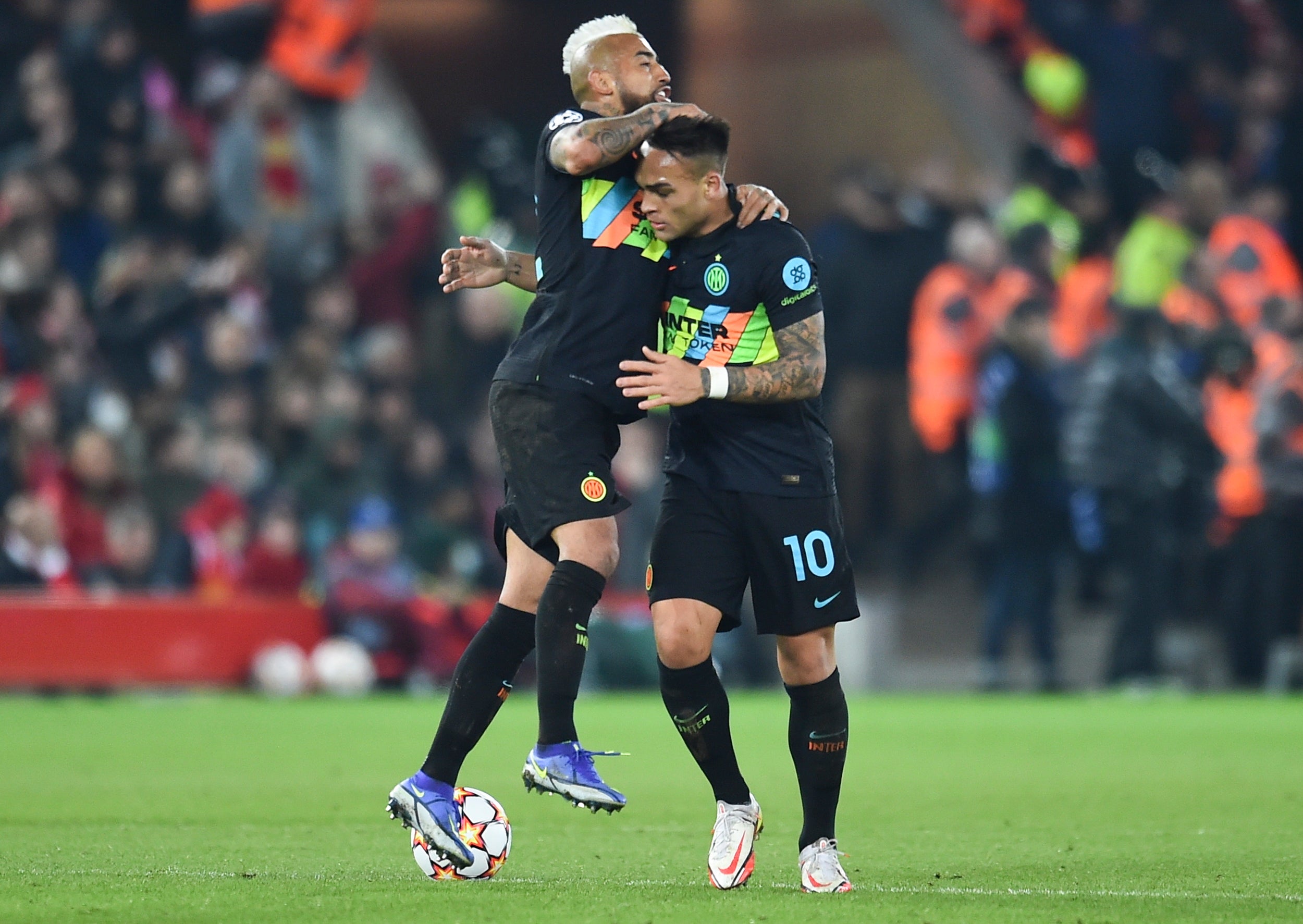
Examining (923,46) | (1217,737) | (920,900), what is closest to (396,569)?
(1217,737)

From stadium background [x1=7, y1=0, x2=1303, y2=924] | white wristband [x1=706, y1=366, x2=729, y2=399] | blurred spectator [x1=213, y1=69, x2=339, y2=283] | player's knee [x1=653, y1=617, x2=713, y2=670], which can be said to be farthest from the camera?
blurred spectator [x1=213, y1=69, x2=339, y2=283]

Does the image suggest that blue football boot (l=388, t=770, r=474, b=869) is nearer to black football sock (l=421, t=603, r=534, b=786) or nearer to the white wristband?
black football sock (l=421, t=603, r=534, b=786)

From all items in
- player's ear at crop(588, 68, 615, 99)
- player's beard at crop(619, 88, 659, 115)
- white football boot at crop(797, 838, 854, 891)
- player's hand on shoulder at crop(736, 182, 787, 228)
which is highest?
player's ear at crop(588, 68, 615, 99)

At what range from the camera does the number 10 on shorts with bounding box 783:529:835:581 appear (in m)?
5.42

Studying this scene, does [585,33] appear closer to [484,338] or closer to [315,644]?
[315,644]

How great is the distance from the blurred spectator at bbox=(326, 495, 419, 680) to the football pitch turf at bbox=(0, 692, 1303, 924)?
145cm

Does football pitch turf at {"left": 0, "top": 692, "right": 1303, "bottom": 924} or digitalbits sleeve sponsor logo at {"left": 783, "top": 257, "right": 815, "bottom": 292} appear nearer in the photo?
football pitch turf at {"left": 0, "top": 692, "right": 1303, "bottom": 924}

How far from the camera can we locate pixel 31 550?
1348 cm

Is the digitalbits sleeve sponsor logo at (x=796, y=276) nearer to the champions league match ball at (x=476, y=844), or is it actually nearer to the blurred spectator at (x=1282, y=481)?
the champions league match ball at (x=476, y=844)

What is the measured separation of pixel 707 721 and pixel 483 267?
151 centimetres

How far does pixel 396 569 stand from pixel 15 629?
2.74 m

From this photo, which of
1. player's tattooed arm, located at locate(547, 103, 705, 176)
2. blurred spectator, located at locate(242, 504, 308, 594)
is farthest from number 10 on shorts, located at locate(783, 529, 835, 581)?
blurred spectator, located at locate(242, 504, 308, 594)

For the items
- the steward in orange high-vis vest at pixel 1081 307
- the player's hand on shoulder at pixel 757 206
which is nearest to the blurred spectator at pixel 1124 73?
the steward in orange high-vis vest at pixel 1081 307

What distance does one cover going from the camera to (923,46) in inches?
733
